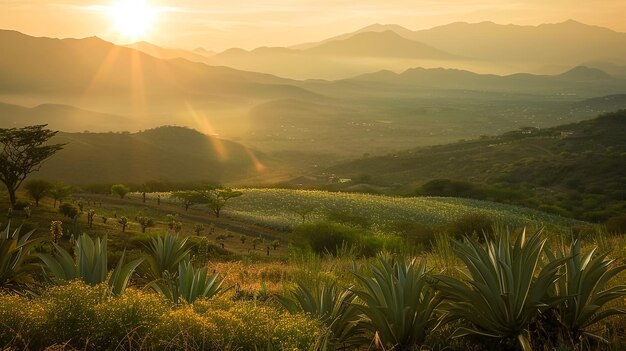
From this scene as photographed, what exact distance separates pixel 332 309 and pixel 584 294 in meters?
3.15

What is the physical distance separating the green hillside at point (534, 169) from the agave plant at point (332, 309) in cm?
5691

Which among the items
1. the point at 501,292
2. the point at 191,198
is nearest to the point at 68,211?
the point at 191,198

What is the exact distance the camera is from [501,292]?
754 cm

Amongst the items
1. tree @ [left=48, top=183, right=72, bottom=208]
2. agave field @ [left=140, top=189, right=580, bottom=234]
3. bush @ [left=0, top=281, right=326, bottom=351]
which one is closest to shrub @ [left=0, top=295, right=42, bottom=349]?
bush @ [left=0, top=281, right=326, bottom=351]

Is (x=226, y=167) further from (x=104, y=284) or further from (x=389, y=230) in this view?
(x=104, y=284)

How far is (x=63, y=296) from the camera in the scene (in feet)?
23.2

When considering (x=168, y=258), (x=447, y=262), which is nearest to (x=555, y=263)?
(x=447, y=262)

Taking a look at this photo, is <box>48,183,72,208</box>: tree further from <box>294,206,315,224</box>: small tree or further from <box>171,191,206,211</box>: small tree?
<box>294,206,315,224</box>: small tree

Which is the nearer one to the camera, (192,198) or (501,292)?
(501,292)


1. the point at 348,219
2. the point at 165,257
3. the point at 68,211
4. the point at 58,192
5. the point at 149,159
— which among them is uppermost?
the point at 165,257

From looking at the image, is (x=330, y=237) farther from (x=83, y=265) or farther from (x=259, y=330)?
(x=259, y=330)

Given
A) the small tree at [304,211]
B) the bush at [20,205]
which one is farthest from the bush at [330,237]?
the bush at [20,205]

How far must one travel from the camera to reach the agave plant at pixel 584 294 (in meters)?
7.53

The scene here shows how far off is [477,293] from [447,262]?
11.5ft
